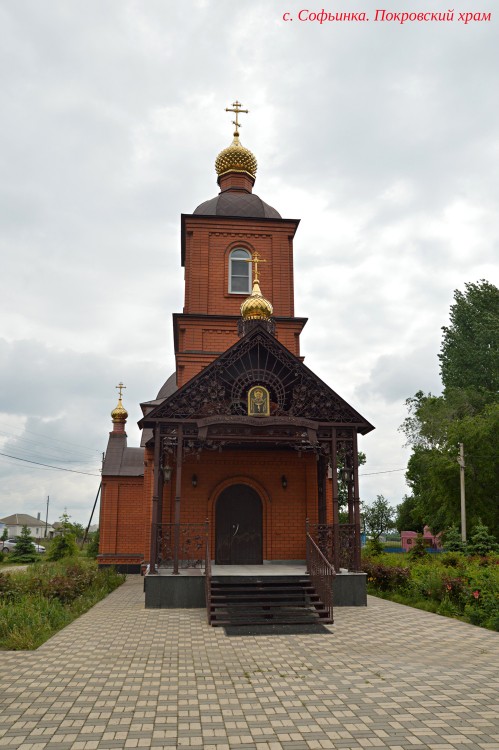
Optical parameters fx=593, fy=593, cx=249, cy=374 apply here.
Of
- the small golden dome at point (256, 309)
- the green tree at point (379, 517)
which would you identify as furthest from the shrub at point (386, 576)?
the green tree at point (379, 517)

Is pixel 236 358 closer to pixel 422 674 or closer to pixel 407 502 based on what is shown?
pixel 422 674

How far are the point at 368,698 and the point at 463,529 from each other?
16.7m

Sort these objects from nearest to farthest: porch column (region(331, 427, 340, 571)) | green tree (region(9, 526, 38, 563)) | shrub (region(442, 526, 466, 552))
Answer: porch column (region(331, 427, 340, 571)) → shrub (region(442, 526, 466, 552)) → green tree (region(9, 526, 38, 563))

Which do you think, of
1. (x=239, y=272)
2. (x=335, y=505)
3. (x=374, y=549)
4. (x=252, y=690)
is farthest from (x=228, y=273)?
(x=252, y=690)

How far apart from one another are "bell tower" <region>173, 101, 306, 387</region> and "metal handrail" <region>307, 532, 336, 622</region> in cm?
610

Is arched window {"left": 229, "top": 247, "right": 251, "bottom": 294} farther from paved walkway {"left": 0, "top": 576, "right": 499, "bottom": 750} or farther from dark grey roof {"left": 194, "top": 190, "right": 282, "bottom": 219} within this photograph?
paved walkway {"left": 0, "top": 576, "right": 499, "bottom": 750}

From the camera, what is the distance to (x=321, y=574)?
10.2 meters

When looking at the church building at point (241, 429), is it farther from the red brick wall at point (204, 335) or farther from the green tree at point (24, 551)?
the green tree at point (24, 551)

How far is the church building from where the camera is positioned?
38.2ft

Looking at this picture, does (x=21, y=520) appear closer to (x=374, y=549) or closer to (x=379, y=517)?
(x=379, y=517)

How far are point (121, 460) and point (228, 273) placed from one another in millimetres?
9790

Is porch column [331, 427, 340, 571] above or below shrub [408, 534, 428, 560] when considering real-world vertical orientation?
above

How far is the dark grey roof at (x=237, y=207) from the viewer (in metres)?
17.4

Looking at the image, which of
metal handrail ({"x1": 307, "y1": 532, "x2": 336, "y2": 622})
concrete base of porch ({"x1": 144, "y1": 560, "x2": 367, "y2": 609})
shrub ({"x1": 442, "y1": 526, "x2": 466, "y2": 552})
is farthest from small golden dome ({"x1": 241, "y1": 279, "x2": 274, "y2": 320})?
shrub ({"x1": 442, "y1": 526, "x2": 466, "y2": 552})
